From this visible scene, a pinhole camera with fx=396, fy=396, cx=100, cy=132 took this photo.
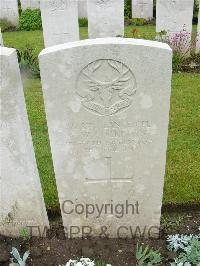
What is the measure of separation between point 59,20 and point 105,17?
1.11 m

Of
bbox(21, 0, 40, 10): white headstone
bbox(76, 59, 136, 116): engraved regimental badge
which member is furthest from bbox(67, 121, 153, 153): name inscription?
bbox(21, 0, 40, 10): white headstone

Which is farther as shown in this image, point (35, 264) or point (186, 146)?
point (186, 146)

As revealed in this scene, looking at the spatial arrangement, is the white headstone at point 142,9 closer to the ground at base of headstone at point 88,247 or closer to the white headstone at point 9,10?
the white headstone at point 9,10

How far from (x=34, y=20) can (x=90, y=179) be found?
10.9m

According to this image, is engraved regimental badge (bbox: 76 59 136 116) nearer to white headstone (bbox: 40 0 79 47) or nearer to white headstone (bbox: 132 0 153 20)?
white headstone (bbox: 40 0 79 47)

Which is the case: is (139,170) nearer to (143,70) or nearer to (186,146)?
(143,70)

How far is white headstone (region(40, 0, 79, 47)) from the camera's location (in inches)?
349

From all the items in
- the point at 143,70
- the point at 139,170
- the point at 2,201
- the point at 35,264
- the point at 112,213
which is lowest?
the point at 35,264

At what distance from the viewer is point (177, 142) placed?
5.81 metres

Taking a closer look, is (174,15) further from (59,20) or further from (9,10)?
(9,10)

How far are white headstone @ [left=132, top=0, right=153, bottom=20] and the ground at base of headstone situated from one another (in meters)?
11.0

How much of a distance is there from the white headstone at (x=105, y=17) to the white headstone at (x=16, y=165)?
6.49 meters

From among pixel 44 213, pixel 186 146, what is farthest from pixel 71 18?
pixel 44 213

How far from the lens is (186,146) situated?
571 centimetres
